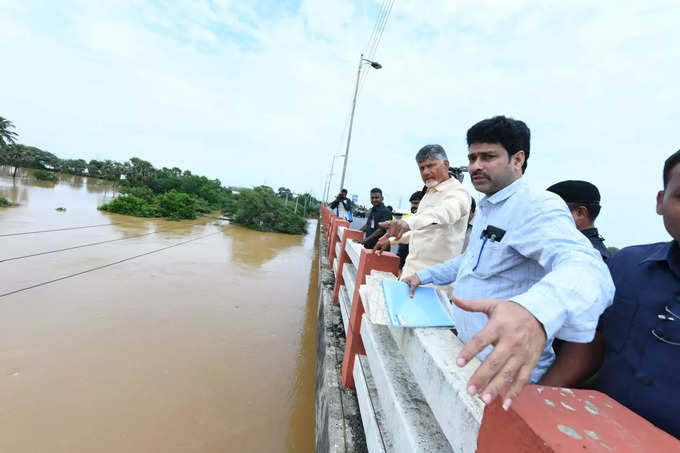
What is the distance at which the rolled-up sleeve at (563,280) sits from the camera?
66 centimetres

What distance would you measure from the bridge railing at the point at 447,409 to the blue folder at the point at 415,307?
60mm

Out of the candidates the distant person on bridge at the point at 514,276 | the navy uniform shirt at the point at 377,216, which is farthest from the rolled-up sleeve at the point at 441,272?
the navy uniform shirt at the point at 377,216

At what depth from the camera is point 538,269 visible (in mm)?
1081

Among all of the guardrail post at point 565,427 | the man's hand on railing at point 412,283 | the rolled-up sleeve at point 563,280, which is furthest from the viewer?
the man's hand on railing at point 412,283

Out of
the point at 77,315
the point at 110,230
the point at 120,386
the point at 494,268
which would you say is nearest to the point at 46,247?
the point at 110,230

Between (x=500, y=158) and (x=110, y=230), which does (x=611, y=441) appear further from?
(x=110, y=230)

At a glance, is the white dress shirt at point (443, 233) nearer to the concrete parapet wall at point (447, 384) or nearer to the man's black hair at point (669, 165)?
the concrete parapet wall at point (447, 384)

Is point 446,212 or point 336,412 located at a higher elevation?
point 446,212

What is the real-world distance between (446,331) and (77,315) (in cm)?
533

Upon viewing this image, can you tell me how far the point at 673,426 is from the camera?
0.68 m

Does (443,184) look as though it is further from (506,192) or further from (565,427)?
(565,427)

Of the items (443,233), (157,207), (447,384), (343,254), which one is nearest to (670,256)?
(447,384)

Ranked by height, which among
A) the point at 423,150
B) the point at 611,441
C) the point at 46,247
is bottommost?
the point at 46,247

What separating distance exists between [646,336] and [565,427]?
1.56ft
